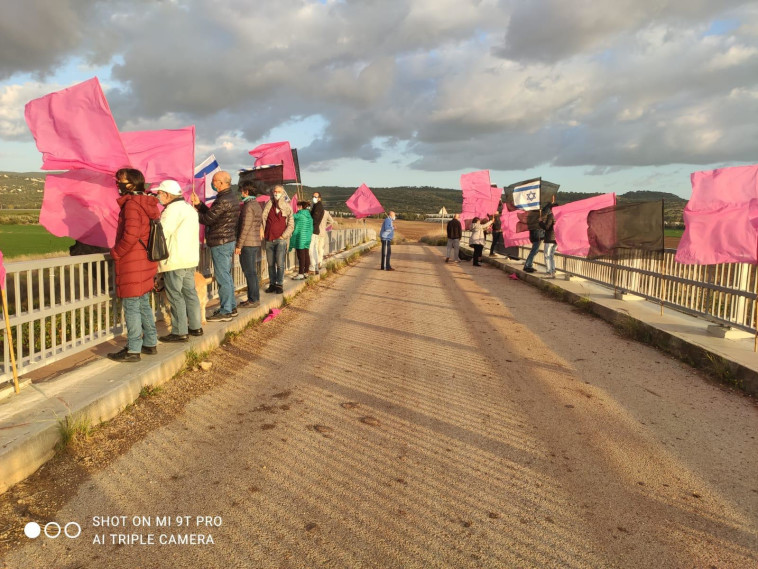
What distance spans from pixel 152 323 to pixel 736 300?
7645 millimetres

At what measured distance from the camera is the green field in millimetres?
35812

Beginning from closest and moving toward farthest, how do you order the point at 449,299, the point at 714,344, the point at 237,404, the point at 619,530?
the point at 619,530, the point at 237,404, the point at 714,344, the point at 449,299

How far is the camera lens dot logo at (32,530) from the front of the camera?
9.83 feet

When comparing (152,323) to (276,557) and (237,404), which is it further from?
(276,557)

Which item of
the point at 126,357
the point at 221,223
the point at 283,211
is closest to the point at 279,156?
the point at 283,211

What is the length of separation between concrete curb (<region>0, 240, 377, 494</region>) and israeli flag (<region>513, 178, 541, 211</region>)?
12.0 m

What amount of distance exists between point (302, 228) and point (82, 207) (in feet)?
24.3

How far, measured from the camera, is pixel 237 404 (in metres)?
5.19

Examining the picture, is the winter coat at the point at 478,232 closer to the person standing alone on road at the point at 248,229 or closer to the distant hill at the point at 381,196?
the person standing alone on road at the point at 248,229

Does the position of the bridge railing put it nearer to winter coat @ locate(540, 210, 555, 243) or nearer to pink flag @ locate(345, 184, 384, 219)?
winter coat @ locate(540, 210, 555, 243)

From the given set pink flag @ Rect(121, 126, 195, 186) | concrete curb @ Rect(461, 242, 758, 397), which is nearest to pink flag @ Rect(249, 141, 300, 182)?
pink flag @ Rect(121, 126, 195, 186)

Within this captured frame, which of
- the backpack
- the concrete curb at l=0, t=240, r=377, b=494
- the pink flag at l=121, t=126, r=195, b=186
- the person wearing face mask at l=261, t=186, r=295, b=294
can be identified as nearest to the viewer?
the concrete curb at l=0, t=240, r=377, b=494

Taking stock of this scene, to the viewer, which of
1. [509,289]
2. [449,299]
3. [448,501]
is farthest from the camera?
[509,289]

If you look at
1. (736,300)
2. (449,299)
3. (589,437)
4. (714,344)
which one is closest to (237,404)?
(589,437)
